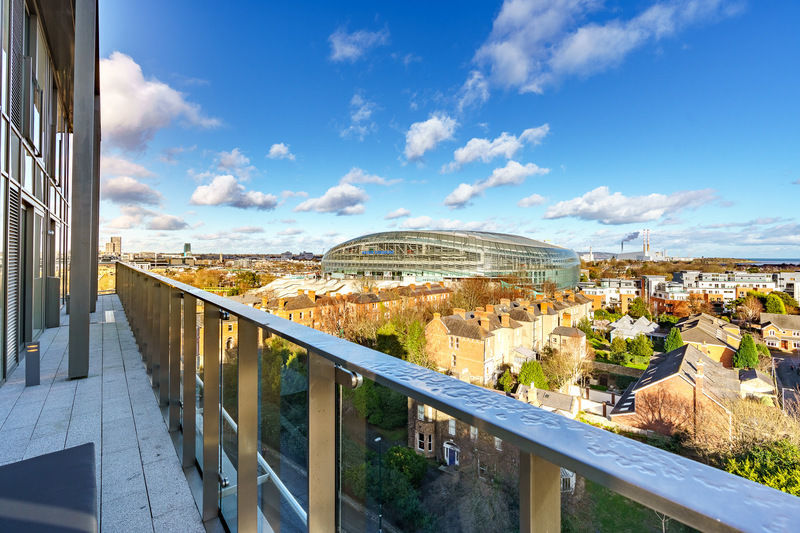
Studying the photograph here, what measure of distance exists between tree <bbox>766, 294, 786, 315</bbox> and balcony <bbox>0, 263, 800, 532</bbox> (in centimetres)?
5083

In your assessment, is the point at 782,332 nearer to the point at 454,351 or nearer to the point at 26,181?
the point at 454,351

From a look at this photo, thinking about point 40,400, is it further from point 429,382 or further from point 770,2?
point 770,2

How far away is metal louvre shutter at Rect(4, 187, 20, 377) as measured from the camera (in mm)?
4180

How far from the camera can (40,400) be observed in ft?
9.56

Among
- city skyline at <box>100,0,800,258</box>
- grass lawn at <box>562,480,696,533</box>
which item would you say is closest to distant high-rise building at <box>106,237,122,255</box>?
city skyline at <box>100,0,800,258</box>

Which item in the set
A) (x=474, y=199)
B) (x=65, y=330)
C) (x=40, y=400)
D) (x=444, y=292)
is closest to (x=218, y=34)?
(x=65, y=330)

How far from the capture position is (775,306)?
118 feet

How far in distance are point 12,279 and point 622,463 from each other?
645cm

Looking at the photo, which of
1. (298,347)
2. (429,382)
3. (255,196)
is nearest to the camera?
(429,382)

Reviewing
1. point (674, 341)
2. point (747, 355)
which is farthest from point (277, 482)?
point (674, 341)

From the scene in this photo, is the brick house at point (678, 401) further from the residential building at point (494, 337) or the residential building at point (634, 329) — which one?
the residential building at point (634, 329)

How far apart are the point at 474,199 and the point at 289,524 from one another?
63.5 meters

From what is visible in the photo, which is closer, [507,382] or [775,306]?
[507,382]

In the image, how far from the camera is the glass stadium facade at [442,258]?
131 feet
